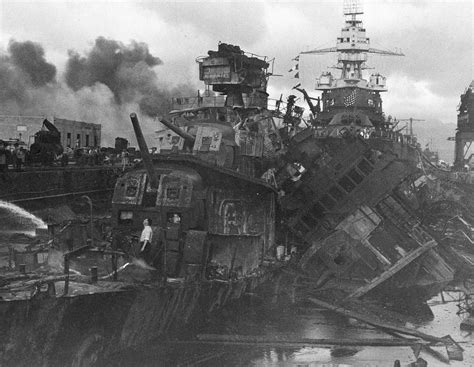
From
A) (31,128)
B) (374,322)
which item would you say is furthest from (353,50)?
(374,322)

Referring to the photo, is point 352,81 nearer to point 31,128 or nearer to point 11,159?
point 31,128

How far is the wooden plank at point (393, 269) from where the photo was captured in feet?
64.2

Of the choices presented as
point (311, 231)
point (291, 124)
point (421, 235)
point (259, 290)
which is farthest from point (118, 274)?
point (291, 124)

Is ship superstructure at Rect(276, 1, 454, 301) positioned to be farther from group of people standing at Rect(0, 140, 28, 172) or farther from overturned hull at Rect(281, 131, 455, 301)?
group of people standing at Rect(0, 140, 28, 172)

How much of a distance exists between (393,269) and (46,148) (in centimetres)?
1966

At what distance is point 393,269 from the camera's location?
66.2 feet

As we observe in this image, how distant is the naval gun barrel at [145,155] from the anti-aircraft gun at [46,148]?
1653 centimetres

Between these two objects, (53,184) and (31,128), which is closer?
(53,184)

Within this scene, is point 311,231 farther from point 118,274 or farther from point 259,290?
point 118,274

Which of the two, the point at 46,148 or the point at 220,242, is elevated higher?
the point at 46,148

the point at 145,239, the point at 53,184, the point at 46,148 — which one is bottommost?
the point at 145,239

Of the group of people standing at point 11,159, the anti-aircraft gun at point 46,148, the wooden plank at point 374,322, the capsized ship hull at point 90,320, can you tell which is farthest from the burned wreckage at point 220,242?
the anti-aircraft gun at point 46,148

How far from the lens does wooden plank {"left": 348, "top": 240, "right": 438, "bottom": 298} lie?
19.6 metres

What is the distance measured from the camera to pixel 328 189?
24.1m
